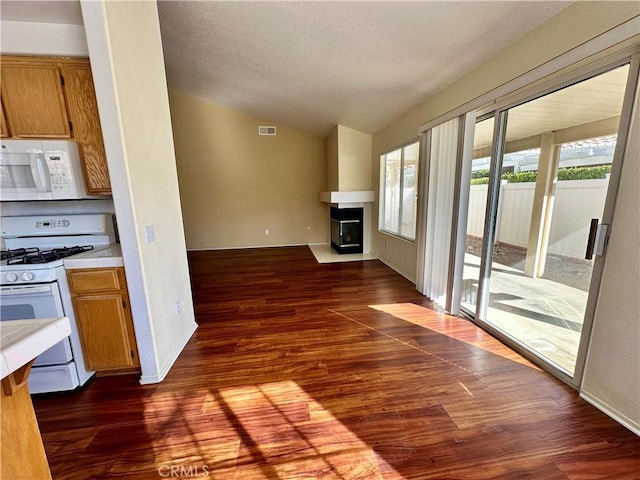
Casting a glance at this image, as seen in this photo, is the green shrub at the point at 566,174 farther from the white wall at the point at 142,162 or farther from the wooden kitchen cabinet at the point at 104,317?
the wooden kitchen cabinet at the point at 104,317

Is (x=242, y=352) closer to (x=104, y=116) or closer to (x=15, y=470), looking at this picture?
(x=15, y=470)

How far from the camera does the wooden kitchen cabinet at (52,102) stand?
1.85 meters

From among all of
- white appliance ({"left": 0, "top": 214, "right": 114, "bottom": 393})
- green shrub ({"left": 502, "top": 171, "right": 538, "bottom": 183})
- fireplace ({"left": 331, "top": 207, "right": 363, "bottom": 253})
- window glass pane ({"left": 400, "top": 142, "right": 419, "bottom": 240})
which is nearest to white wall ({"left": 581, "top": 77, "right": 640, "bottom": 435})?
green shrub ({"left": 502, "top": 171, "right": 538, "bottom": 183})

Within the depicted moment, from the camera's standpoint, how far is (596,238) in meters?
1.63

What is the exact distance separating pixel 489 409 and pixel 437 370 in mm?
405

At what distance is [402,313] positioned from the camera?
2975mm

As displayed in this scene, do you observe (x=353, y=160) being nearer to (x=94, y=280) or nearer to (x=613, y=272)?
(x=613, y=272)

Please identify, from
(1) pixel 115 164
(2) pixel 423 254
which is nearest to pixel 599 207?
(2) pixel 423 254

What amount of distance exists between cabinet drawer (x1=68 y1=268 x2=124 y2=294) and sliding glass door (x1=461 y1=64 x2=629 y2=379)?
10.3 feet

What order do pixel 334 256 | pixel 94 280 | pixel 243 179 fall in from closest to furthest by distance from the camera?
pixel 94 280 → pixel 334 256 → pixel 243 179

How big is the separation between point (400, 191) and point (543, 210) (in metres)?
2.54

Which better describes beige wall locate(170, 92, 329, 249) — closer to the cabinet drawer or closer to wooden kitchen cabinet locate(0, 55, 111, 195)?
wooden kitchen cabinet locate(0, 55, 111, 195)

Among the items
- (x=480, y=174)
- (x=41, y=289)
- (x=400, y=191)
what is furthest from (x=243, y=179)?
(x=480, y=174)

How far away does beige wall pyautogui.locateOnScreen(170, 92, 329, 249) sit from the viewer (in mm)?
5965
